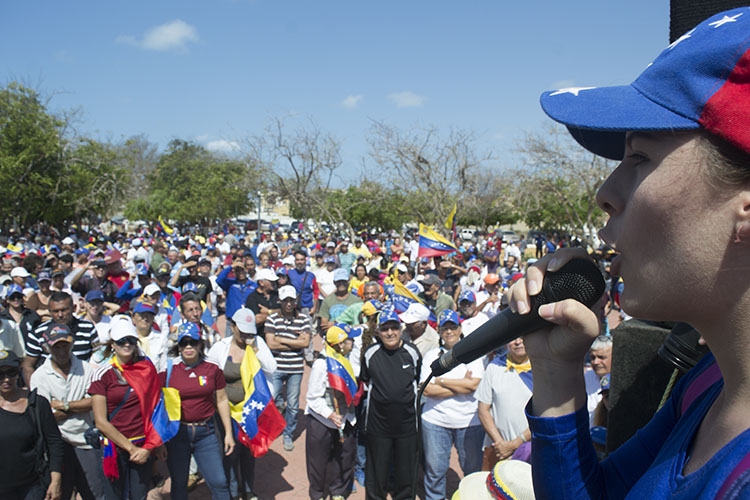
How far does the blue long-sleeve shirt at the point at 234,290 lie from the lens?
9163 mm

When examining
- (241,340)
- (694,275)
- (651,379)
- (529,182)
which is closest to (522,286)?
(694,275)

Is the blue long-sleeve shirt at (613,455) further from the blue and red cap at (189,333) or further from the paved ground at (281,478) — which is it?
the paved ground at (281,478)

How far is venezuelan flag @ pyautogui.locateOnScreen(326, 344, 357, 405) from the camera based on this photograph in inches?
220

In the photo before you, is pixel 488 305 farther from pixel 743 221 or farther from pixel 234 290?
pixel 743 221

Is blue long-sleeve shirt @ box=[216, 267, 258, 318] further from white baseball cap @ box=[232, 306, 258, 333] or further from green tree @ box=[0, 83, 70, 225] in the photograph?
green tree @ box=[0, 83, 70, 225]

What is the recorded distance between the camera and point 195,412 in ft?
17.1

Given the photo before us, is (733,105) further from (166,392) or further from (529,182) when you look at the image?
(529,182)

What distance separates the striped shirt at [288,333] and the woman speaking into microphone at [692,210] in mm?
6596

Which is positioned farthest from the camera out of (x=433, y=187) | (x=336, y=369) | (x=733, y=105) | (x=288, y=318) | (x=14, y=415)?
(x=433, y=187)

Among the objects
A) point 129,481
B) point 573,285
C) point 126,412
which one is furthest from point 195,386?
point 573,285

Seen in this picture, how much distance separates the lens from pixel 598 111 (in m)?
0.89

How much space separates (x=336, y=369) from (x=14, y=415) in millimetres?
2698

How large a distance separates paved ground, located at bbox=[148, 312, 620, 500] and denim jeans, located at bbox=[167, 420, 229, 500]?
29.9 inches

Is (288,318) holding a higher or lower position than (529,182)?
lower
